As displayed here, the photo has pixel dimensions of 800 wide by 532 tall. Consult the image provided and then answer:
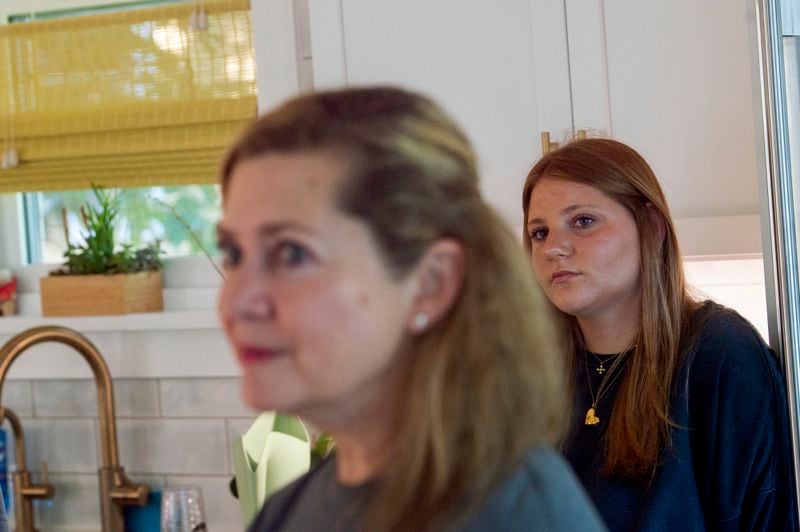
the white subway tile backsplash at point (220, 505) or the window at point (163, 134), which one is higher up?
the window at point (163, 134)

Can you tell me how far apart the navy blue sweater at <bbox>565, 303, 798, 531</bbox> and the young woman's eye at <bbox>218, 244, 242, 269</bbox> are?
121cm

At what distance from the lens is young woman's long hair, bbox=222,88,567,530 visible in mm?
539

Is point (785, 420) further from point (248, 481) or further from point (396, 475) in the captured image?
point (396, 475)

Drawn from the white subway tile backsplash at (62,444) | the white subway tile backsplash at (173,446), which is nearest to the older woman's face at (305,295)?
the white subway tile backsplash at (173,446)

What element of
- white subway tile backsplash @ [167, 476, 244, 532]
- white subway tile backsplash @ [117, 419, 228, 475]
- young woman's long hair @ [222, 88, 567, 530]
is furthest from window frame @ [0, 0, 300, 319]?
young woman's long hair @ [222, 88, 567, 530]

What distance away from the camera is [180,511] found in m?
1.87

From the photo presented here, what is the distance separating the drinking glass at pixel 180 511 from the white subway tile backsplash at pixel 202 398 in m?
0.52

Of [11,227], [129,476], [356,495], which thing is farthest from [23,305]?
[356,495]

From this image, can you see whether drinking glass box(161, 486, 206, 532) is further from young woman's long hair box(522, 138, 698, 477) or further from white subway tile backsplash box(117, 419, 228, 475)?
young woman's long hair box(522, 138, 698, 477)

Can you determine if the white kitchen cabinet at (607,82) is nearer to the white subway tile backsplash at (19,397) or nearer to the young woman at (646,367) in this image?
the young woman at (646,367)

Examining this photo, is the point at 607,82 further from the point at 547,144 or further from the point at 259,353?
the point at 259,353

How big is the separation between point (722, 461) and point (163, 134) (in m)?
1.36

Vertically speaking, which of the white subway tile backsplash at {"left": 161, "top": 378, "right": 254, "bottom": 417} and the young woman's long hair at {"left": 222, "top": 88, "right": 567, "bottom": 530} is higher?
the young woman's long hair at {"left": 222, "top": 88, "right": 567, "bottom": 530}

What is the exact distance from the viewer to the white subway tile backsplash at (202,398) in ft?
7.92
